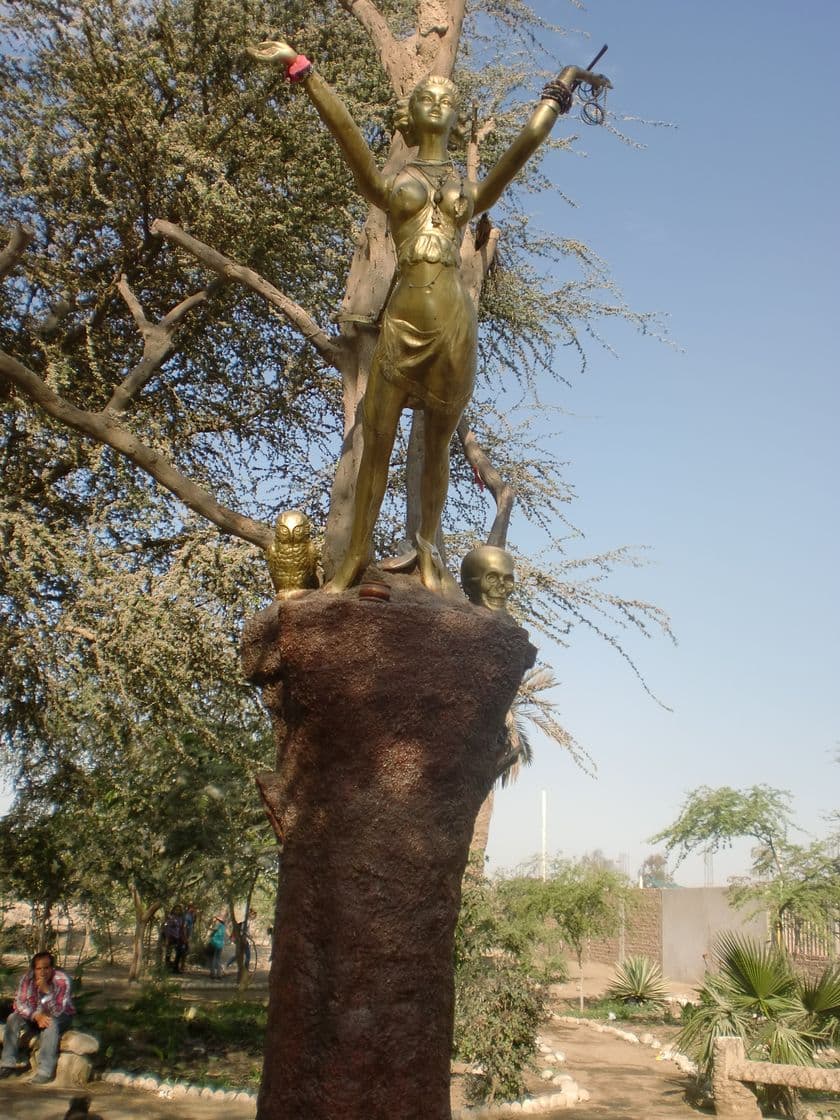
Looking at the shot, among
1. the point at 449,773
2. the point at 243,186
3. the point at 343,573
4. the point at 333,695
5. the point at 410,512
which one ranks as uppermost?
the point at 243,186

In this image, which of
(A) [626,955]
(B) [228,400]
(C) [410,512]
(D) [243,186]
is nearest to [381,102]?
(D) [243,186]

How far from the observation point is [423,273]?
4.64 meters

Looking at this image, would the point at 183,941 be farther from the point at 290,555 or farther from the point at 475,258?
the point at 290,555

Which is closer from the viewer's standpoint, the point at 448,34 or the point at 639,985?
the point at 448,34

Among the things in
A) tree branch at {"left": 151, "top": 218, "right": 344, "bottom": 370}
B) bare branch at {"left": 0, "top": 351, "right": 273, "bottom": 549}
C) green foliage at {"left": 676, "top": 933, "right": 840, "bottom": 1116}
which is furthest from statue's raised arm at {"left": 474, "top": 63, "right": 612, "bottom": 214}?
green foliage at {"left": 676, "top": 933, "right": 840, "bottom": 1116}

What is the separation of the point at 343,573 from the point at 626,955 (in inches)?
930

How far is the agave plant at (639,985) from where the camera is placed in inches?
801

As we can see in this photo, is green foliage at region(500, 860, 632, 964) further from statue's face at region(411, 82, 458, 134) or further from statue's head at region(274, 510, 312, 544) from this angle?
statue's face at region(411, 82, 458, 134)

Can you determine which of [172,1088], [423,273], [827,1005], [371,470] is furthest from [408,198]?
[827,1005]

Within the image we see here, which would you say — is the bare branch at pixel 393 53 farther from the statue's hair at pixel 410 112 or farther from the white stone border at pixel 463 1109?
the white stone border at pixel 463 1109

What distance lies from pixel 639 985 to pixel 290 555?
59.0 ft

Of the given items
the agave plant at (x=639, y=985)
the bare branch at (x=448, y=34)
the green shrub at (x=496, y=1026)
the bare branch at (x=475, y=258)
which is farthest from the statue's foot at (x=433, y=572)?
the agave plant at (x=639, y=985)

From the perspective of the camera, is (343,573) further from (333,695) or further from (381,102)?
(381,102)

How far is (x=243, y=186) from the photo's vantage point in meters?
11.4
